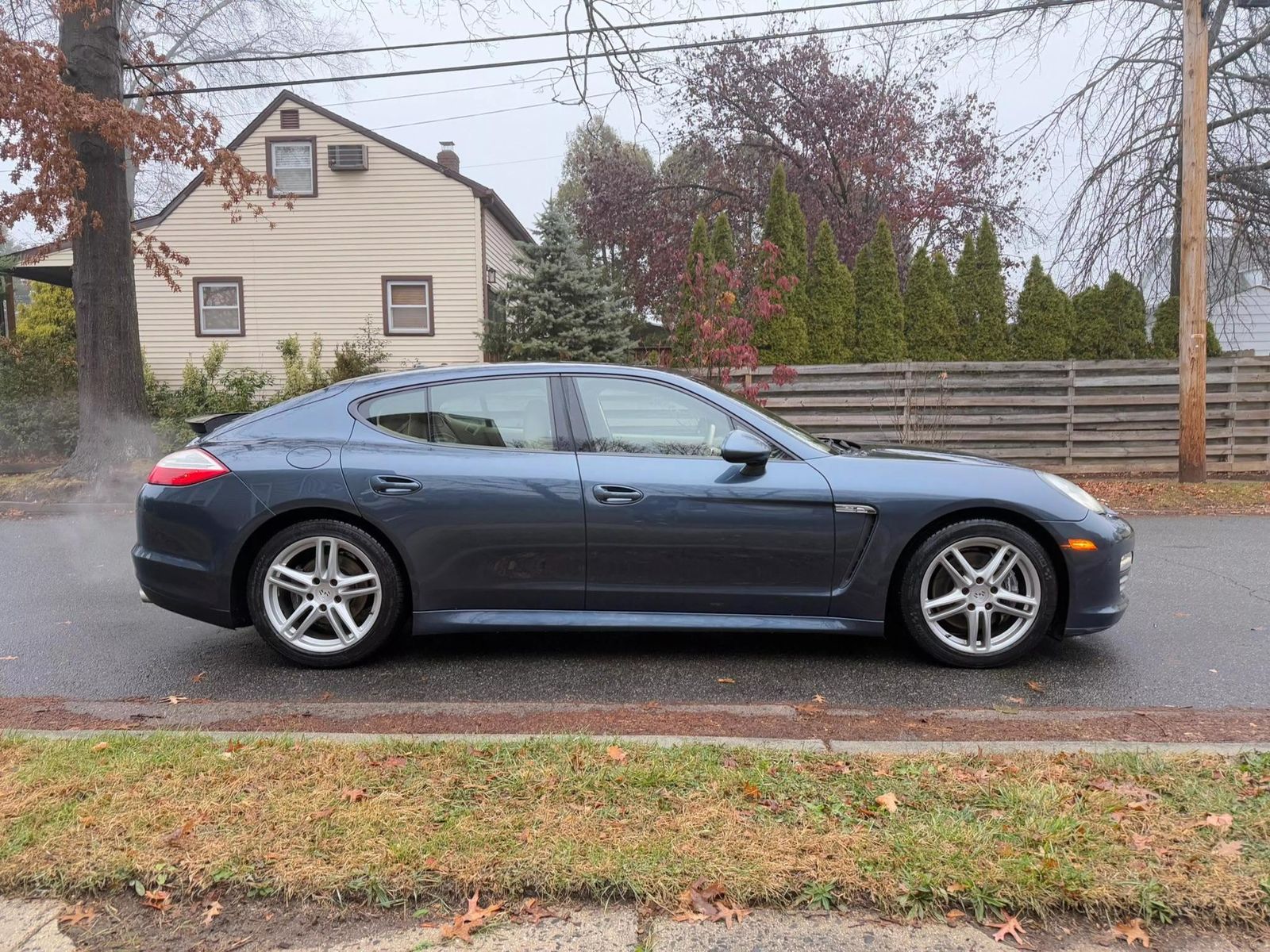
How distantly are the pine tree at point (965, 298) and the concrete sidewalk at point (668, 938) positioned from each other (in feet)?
42.1

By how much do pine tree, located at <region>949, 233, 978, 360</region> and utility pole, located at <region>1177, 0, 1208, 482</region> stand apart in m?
3.21

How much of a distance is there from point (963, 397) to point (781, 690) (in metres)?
10.2

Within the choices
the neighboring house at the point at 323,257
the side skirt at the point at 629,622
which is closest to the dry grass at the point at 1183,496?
the side skirt at the point at 629,622

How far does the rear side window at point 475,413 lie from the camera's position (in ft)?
14.2

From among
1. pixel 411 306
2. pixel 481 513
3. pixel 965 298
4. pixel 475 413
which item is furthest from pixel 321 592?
pixel 411 306

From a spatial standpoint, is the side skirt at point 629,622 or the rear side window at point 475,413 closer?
the side skirt at point 629,622

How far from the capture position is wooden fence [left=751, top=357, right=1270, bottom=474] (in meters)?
12.7

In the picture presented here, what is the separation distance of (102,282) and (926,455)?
11378 millimetres

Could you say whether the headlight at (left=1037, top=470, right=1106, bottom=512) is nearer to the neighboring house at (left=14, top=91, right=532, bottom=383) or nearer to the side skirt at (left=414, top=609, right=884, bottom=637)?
the side skirt at (left=414, top=609, right=884, bottom=637)

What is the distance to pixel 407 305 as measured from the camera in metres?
19.3

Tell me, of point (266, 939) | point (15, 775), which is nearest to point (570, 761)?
point (266, 939)

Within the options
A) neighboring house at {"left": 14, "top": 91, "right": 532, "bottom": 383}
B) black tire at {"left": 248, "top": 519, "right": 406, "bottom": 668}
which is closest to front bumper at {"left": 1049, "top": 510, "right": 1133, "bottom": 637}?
black tire at {"left": 248, "top": 519, "right": 406, "bottom": 668}

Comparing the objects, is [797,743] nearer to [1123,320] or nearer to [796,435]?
[796,435]

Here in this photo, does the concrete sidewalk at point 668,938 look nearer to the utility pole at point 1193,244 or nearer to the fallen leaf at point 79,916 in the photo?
the fallen leaf at point 79,916
